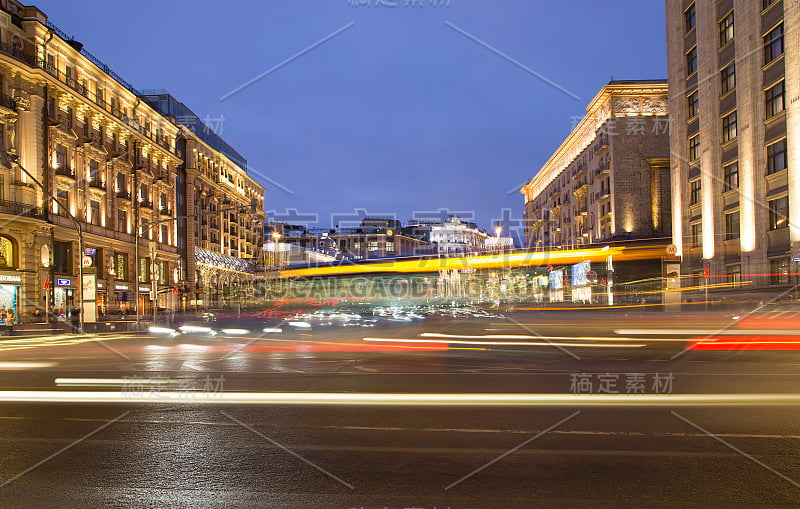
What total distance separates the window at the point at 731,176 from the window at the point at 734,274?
197 inches

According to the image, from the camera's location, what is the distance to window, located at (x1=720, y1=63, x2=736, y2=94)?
36344 millimetres

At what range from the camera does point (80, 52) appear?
147 ft

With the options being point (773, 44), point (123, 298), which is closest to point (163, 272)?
point (123, 298)

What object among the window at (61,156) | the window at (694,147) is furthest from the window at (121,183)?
the window at (694,147)

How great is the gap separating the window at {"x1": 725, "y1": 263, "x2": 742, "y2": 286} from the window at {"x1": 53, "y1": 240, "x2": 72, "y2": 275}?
45.5 m

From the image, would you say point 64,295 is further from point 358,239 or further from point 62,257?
point 358,239

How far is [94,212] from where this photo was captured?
1900 inches

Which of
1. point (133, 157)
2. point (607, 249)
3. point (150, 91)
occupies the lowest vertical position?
point (607, 249)

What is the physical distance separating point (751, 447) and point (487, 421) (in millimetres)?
2995

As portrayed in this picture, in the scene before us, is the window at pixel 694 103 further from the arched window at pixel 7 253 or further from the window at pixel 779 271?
the arched window at pixel 7 253

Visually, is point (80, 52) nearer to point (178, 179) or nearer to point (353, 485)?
point (178, 179)

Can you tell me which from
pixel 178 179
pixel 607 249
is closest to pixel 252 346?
pixel 607 249

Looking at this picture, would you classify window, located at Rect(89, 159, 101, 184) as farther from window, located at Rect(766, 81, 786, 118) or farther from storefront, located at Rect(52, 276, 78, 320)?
window, located at Rect(766, 81, 786, 118)

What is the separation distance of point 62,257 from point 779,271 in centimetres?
4726
